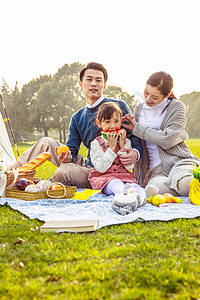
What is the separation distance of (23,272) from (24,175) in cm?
236

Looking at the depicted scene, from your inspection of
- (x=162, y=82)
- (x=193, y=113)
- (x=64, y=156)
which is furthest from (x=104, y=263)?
(x=193, y=113)

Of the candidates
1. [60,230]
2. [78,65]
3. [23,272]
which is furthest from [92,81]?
[78,65]

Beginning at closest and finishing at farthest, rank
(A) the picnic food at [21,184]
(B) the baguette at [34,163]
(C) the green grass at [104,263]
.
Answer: (C) the green grass at [104,263], (A) the picnic food at [21,184], (B) the baguette at [34,163]

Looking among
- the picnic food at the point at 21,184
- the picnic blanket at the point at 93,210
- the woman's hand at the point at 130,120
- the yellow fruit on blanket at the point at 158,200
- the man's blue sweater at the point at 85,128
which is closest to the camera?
the picnic blanket at the point at 93,210

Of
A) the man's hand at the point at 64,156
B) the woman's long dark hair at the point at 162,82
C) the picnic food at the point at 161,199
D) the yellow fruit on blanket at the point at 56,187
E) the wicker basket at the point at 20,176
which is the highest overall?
the woman's long dark hair at the point at 162,82

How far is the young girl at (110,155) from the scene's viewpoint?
357 centimetres

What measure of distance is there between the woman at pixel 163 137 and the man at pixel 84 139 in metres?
0.22

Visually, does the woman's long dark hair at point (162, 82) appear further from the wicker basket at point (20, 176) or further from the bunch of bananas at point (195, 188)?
the wicker basket at point (20, 176)

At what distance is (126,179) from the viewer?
12.1 ft

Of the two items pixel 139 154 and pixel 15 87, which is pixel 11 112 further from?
pixel 139 154

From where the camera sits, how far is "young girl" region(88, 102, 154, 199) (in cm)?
357

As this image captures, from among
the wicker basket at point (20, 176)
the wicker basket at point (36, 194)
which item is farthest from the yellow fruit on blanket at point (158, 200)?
the wicker basket at point (20, 176)

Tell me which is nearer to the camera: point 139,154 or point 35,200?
point 35,200

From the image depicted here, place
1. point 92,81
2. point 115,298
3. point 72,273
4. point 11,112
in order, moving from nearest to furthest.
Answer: point 115,298, point 72,273, point 92,81, point 11,112
